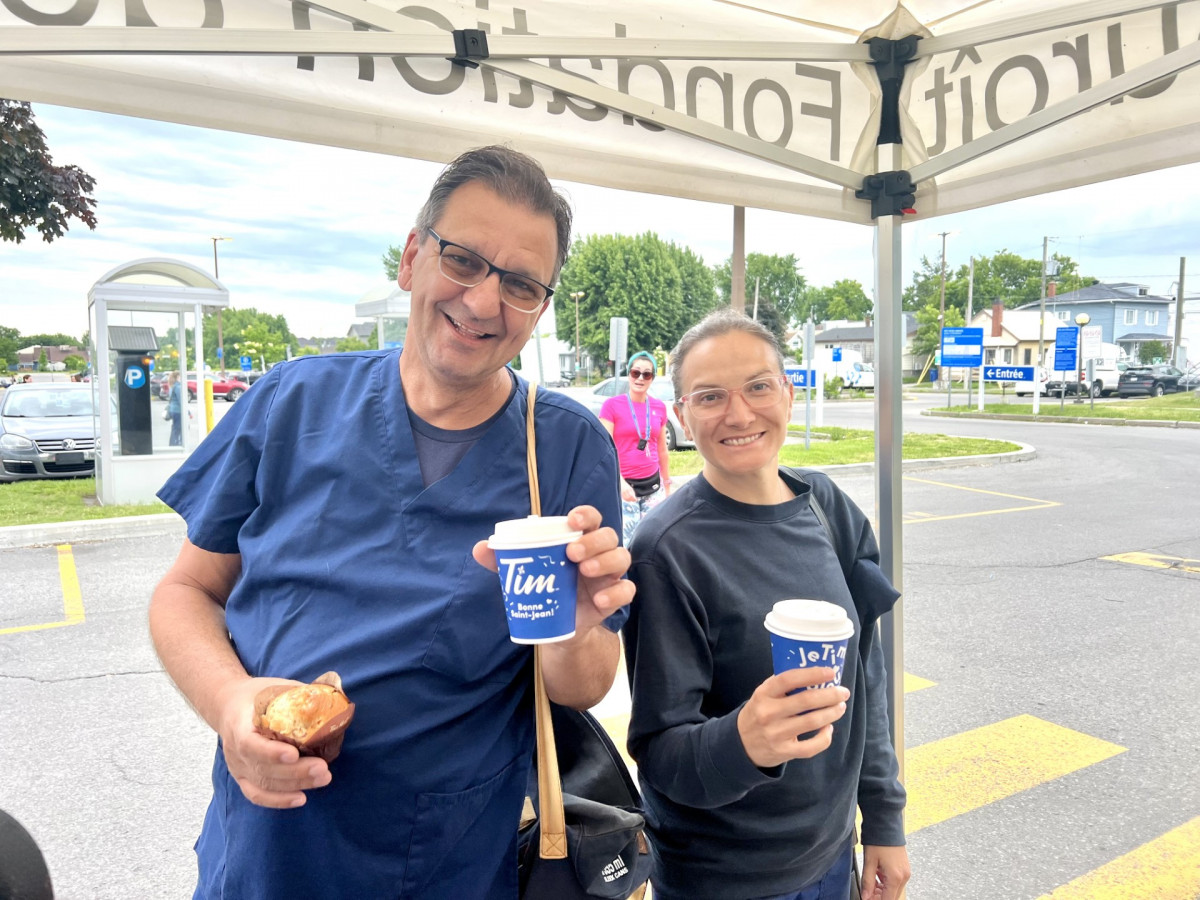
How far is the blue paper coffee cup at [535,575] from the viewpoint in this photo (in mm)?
1147

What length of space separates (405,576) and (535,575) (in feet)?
0.81

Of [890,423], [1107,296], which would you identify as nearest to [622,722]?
[890,423]

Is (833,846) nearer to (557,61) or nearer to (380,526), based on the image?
(380,526)

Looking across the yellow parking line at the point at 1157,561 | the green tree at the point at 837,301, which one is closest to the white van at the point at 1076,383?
the yellow parking line at the point at 1157,561

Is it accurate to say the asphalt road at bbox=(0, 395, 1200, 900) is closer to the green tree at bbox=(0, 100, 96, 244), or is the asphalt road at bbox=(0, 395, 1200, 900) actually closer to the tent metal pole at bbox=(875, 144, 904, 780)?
the tent metal pole at bbox=(875, 144, 904, 780)

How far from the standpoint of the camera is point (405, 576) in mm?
1253

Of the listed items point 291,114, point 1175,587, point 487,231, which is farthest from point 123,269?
point 1175,587

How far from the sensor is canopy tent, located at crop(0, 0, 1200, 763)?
164 centimetres

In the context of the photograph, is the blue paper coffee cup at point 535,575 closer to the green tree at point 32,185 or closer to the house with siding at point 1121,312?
the green tree at point 32,185

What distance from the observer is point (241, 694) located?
115 centimetres

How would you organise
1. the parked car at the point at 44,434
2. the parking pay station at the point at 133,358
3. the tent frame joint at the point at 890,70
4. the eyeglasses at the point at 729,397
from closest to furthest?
1. the eyeglasses at the point at 729,397
2. the tent frame joint at the point at 890,70
3. the parking pay station at the point at 133,358
4. the parked car at the point at 44,434

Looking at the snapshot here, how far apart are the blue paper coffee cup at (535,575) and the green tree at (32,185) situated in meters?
10.8

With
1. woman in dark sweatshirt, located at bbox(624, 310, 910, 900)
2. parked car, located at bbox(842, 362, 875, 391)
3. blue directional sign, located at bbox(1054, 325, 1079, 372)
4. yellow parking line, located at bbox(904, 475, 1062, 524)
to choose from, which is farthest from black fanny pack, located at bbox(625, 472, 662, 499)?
parked car, located at bbox(842, 362, 875, 391)

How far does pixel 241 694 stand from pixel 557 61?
64.1 inches
